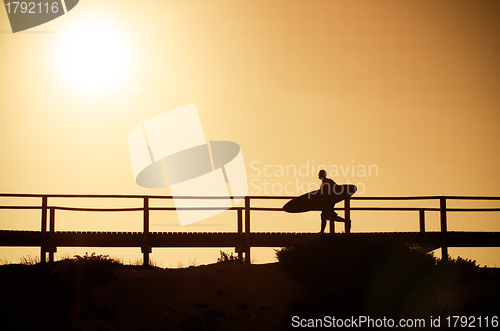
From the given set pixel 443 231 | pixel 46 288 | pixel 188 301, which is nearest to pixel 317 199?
pixel 443 231

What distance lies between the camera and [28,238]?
1234cm

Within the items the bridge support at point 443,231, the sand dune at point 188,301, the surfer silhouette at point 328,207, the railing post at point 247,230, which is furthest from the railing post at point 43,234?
the bridge support at point 443,231

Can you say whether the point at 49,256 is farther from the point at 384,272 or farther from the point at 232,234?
the point at 384,272

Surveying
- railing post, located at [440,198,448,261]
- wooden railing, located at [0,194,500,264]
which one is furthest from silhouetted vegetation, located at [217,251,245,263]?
railing post, located at [440,198,448,261]

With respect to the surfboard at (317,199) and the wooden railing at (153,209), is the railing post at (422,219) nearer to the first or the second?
the wooden railing at (153,209)

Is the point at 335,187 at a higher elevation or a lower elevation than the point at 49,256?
higher

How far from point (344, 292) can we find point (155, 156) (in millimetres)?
8880

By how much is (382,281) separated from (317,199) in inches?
136

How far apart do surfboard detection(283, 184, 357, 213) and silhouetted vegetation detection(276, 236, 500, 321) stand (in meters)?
1.39

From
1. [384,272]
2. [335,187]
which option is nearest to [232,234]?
[335,187]

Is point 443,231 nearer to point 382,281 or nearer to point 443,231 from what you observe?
point 443,231

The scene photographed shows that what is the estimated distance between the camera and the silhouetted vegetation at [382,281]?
7.93 metres

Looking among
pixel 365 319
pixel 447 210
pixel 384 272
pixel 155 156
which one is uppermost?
pixel 155 156

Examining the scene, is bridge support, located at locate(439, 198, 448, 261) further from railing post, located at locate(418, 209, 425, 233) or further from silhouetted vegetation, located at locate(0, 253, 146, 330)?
silhouetted vegetation, located at locate(0, 253, 146, 330)
